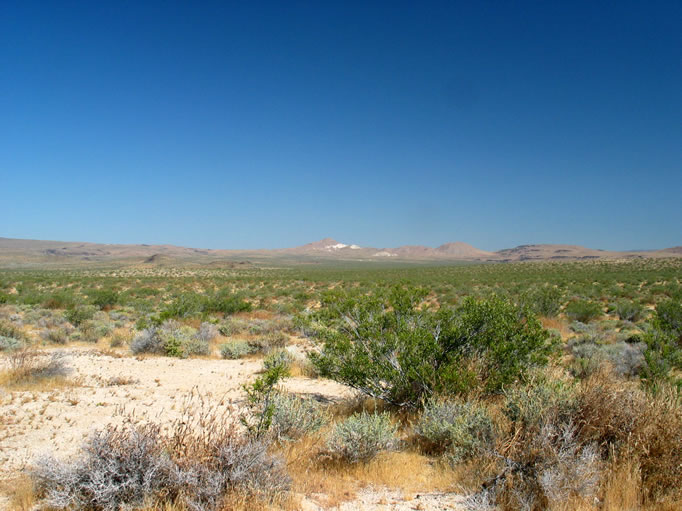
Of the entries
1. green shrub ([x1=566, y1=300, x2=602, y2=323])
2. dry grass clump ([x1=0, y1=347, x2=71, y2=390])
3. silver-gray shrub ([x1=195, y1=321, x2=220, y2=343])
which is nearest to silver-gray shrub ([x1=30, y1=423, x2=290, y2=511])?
dry grass clump ([x1=0, y1=347, x2=71, y2=390])

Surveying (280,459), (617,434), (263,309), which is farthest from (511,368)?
(263,309)

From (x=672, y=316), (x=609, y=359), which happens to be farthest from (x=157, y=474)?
(x=672, y=316)

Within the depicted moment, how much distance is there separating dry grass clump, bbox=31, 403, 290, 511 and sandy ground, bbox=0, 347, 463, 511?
1.47 ft

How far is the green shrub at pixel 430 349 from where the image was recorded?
19.1ft

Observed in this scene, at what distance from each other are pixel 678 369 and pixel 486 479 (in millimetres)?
7207

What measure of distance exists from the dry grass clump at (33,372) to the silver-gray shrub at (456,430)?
273 inches

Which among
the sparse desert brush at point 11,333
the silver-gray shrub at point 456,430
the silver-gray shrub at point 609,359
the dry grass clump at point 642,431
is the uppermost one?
the dry grass clump at point 642,431

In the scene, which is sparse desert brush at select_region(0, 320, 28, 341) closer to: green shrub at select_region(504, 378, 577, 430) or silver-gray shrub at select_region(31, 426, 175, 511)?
silver-gray shrub at select_region(31, 426, 175, 511)

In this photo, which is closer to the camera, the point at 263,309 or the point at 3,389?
the point at 3,389

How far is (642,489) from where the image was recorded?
363 cm

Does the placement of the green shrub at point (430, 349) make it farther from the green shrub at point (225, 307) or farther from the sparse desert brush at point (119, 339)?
the green shrub at point (225, 307)

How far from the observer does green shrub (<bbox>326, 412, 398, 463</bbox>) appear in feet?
15.1

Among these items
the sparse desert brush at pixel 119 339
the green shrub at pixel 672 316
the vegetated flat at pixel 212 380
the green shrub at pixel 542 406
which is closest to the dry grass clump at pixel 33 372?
the vegetated flat at pixel 212 380

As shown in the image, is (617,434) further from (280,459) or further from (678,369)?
(678,369)
